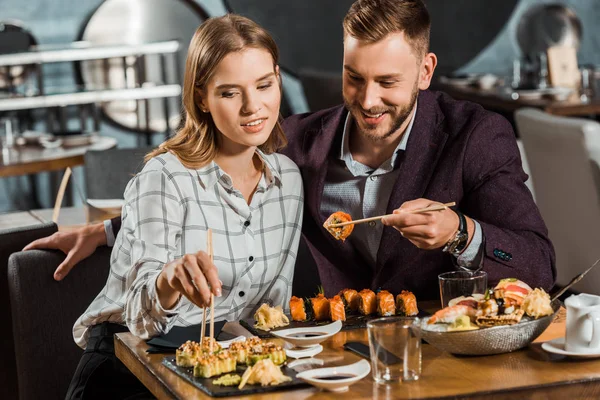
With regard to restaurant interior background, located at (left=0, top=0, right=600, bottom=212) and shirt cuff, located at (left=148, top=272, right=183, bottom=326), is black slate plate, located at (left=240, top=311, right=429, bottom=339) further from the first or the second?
restaurant interior background, located at (left=0, top=0, right=600, bottom=212)

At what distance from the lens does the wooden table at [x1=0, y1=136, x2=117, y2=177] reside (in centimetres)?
468

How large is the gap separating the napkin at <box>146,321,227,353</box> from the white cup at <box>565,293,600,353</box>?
698mm

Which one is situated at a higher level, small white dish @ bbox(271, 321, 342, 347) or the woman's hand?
the woman's hand

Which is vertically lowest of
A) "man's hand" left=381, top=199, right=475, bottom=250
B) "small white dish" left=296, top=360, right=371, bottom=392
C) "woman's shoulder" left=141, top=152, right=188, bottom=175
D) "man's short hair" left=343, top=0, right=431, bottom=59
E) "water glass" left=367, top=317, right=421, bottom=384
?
"small white dish" left=296, top=360, right=371, bottom=392

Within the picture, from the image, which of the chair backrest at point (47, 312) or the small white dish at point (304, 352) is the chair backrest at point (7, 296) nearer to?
the chair backrest at point (47, 312)

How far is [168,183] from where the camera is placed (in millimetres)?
2281

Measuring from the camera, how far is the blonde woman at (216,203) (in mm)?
2275

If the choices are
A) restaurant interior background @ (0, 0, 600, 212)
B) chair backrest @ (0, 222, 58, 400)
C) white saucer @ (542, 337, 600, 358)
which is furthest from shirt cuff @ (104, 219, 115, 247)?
restaurant interior background @ (0, 0, 600, 212)

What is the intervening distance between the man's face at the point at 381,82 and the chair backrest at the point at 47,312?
82cm

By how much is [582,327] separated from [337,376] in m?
0.43

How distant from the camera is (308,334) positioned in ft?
6.41

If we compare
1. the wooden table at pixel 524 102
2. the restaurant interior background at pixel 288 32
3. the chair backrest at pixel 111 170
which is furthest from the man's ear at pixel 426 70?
the restaurant interior background at pixel 288 32

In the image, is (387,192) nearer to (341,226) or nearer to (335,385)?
(341,226)

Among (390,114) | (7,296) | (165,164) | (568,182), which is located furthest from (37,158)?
(390,114)
